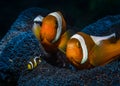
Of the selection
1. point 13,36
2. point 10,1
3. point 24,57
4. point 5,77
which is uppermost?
point 10,1

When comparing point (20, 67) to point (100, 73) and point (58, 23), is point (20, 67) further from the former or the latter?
point (100, 73)

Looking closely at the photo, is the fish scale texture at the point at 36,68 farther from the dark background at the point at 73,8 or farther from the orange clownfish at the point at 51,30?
the dark background at the point at 73,8

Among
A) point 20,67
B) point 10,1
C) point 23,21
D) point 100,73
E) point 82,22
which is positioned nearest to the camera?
point 100,73

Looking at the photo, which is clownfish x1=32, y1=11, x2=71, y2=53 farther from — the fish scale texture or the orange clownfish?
the fish scale texture

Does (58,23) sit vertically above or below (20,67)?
above

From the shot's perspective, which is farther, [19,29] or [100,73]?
[19,29]

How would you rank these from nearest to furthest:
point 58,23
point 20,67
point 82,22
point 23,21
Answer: point 58,23
point 20,67
point 23,21
point 82,22

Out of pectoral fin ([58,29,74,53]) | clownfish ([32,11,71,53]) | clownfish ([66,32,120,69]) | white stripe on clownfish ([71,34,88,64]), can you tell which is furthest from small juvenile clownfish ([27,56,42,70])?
white stripe on clownfish ([71,34,88,64])

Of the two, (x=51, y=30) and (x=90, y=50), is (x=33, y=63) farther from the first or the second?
(x=90, y=50)

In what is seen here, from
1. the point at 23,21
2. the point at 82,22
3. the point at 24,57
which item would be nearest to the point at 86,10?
the point at 82,22
